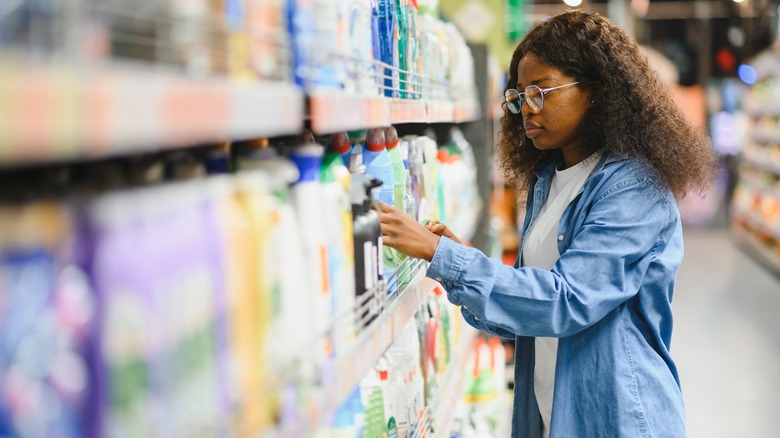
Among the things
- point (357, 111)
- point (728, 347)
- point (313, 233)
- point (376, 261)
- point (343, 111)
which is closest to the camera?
point (313, 233)

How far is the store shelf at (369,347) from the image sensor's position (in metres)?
1.34

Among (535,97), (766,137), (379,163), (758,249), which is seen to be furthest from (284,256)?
(766,137)

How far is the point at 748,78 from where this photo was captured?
16.7 metres

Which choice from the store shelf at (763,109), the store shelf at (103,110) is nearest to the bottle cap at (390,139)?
the store shelf at (103,110)

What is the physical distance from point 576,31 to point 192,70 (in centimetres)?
141

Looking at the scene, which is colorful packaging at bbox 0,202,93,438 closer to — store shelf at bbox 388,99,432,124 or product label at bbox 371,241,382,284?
product label at bbox 371,241,382,284

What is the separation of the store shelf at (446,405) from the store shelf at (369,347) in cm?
49

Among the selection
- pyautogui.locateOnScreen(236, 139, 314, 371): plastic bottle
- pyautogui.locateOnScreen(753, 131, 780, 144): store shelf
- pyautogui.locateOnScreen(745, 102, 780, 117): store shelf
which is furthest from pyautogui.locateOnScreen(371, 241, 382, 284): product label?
pyautogui.locateOnScreen(753, 131, 780, 144): store shelf

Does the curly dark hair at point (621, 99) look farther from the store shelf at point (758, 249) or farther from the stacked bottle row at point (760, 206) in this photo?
the stacked bottle row at point (760, 206)

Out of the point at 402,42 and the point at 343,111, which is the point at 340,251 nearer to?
the point at 343,111

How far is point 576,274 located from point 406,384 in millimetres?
613

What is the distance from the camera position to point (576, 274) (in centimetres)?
196

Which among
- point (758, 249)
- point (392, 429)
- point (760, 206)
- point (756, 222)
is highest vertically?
point (392, 429)

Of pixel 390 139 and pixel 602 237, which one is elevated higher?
pixel 390 139
